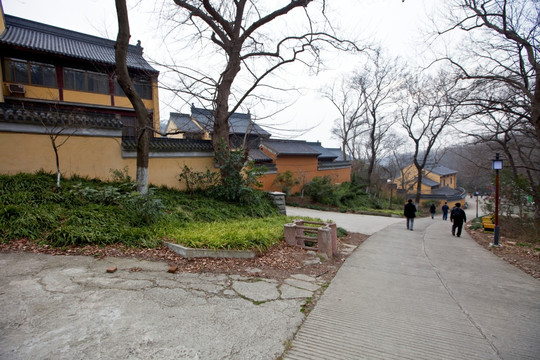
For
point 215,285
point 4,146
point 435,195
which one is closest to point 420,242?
point 215,285

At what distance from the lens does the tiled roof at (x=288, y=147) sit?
2045cm

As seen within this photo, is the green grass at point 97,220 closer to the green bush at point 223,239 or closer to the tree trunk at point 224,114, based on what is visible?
the green bush at point 223,239

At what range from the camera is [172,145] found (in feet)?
33.0

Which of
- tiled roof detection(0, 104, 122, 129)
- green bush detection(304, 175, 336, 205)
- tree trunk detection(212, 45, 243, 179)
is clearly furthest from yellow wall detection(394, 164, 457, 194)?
tiled roof detection(0, 104, 122, 129)

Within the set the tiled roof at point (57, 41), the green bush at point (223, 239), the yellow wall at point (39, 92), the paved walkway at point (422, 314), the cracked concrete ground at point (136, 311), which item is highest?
the tiled roof at point (57, 41)

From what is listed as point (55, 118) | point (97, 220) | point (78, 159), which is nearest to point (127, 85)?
point (55, 118)

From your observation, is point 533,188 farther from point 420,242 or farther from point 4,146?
point 4,146

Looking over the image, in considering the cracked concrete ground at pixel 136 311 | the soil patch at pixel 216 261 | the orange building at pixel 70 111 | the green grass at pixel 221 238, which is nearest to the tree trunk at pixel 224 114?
the orange building at pixel 70 111

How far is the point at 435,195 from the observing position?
38.2 m

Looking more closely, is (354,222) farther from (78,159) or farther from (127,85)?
(78,159)

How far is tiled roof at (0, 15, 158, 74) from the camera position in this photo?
13.3 m

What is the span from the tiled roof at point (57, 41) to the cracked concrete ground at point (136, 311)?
11345mm

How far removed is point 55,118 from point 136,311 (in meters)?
6.92

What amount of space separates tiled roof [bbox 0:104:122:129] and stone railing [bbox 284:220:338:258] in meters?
6.36
